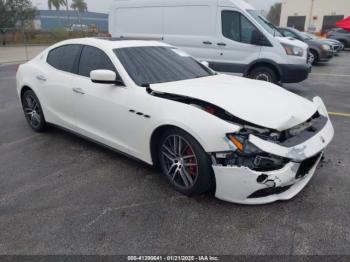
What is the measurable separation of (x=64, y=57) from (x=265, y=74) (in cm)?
492

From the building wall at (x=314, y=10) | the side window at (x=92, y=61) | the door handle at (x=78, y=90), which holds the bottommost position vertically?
the door handle at (x=78, y=90)

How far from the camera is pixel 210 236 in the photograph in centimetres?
260

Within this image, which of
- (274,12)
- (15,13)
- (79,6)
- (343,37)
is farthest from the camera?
(79,6)

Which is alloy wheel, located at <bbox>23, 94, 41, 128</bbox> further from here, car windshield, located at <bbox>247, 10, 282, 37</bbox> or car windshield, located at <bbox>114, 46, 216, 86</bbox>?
car windshield, located at <bbox>247, 10, 282, 37</bbox>

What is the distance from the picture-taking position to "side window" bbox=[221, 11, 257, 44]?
7.44 meters

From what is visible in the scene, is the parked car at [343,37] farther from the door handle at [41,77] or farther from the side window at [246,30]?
the door handle at [41,77]

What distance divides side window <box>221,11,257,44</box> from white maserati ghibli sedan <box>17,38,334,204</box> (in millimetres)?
3622

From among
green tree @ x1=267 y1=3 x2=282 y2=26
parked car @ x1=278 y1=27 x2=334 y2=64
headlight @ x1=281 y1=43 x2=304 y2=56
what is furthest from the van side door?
green tree @ x1=267 y1=3 x2=282 y2=26

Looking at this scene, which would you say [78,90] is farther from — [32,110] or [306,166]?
[306,166]

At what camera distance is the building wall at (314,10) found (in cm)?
5072

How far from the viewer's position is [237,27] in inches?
298

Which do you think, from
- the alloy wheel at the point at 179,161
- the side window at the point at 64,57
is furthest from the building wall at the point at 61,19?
the alloy wheel at the point at 179,161

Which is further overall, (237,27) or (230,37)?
(230,37)

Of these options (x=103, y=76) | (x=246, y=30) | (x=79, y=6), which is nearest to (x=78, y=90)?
(x=103, y=76)
